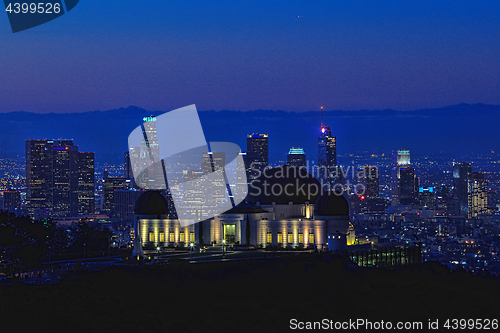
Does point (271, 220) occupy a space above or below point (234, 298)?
above

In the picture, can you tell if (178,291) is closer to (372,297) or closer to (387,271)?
(372,297)

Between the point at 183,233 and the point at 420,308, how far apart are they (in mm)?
39252

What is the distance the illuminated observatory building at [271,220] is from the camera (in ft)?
312

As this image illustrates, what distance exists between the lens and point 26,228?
85000 millimetres

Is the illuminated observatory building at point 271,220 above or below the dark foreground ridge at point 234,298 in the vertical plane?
above

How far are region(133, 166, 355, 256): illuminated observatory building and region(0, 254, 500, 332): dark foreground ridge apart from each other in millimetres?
12297

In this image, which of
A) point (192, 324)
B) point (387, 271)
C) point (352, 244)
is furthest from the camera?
point (352, 244)

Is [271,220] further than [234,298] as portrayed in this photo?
Yes

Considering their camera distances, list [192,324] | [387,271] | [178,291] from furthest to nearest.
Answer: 1. [387,271]
2. [178,291]
3. [192,324]

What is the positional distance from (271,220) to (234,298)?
30.0m

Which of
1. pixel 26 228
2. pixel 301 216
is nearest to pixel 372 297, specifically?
pixel 301 216

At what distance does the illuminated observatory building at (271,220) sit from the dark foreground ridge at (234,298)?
1230cm

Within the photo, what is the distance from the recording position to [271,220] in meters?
96.8

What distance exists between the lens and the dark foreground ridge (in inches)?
2414
